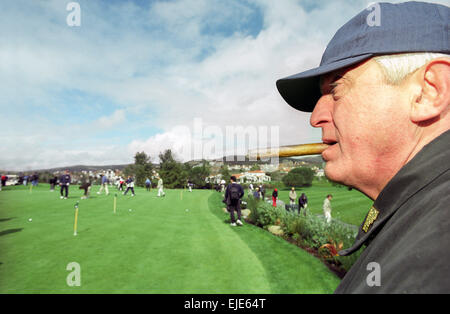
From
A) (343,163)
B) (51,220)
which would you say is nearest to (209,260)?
(343,163)

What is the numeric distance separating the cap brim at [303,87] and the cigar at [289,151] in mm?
396

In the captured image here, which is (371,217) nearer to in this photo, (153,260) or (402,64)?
(402,64)

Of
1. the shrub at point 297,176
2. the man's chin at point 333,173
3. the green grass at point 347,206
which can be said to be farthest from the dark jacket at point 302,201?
the man's chin at point 333,173

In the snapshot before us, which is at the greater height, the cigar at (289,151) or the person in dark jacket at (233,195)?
the cigar at (289,151)

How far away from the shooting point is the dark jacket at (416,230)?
54 centimetres

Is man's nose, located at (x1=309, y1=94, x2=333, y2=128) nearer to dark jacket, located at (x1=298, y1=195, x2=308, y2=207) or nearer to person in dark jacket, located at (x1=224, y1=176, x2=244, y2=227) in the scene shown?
person in dark jacket, located at (x1=224, y1=176, x2=244, y2=227)

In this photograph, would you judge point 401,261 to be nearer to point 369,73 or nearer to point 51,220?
point 369,73

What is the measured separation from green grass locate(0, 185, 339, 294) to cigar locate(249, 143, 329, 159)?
543cm

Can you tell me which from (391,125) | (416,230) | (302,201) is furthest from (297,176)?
(416,230)

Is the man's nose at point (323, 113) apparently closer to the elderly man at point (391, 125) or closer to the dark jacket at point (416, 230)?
the elderly man at point (391, 125)

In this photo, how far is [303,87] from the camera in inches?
A: 67.1

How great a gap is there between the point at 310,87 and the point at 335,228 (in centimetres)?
938

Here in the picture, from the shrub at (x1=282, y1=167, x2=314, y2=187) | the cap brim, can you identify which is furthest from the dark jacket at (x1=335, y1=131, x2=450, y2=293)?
the shrub at (x1=282, y1=167, x2=314, y2=187)
